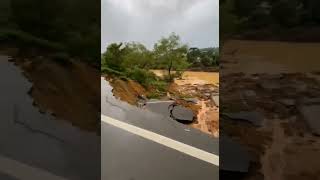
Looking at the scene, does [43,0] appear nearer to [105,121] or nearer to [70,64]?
[70,64]

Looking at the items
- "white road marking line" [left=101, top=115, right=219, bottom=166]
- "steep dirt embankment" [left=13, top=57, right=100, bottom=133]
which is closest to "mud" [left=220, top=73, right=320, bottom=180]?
"white road marking line" [left=101, top=115, right=219, bottom=166]

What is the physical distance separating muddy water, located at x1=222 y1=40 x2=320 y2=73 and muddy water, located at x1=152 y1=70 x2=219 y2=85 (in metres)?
0.14

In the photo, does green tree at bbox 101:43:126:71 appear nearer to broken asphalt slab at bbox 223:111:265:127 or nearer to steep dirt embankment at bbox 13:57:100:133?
steep dirt embankment at bbox 13:57:100:133

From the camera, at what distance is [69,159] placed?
Result: 2652mm

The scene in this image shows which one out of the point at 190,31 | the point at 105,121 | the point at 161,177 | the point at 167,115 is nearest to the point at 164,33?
the point at 190,31

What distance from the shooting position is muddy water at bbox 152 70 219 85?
2.61 meters

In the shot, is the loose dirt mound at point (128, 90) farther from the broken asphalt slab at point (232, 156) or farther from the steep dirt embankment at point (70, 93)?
the broken asphalt slab at point (232, 156)

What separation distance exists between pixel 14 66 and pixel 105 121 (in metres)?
0.72

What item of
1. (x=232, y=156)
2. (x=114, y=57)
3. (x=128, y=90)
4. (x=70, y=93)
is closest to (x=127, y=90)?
(x=128, y=90)

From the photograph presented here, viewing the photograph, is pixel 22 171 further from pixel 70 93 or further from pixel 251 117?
pixel 251 117

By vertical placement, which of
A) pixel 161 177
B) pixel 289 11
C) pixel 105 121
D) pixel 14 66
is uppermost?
pixel 289 11

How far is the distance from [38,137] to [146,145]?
2.39 feet

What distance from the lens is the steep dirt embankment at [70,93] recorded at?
265 cm

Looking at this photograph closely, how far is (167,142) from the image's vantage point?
265 cm
